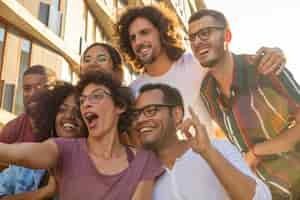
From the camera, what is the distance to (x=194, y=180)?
2.45 metres

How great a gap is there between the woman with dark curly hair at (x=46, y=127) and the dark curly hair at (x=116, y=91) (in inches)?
8.0

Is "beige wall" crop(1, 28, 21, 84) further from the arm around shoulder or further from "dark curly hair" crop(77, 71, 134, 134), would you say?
the arm around shoulder

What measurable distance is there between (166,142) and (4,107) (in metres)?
8.22

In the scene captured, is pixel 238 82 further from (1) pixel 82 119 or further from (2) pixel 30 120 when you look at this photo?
(2) pixel 30 120

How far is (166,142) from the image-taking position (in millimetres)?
2695

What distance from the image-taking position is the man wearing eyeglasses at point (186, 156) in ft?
7.27

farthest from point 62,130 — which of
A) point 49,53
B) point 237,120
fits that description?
point 49,53

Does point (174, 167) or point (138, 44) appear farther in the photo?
point (138, 44)

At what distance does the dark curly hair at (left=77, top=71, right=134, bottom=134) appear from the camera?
277cm

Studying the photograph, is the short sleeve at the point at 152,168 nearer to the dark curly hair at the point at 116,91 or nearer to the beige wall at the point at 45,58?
the dark curly hair at the point at 116,91

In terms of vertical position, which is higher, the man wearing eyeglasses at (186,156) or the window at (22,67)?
the window at (22,67)

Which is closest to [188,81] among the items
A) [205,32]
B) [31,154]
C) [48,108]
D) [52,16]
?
[205,32]

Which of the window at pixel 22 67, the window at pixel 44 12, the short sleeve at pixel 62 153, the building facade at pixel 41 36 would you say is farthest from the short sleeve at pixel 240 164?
the window at pixel 44 12

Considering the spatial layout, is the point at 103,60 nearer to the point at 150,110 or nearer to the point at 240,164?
the point at 150,110
